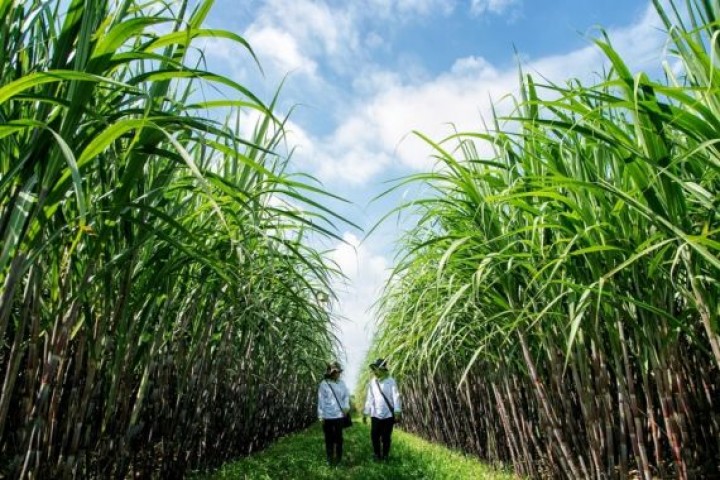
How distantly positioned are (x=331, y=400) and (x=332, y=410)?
13 cm

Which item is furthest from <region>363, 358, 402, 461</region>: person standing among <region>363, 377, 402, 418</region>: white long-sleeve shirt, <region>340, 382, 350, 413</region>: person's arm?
<region>340, 382, 350, 413</region>: person's arm

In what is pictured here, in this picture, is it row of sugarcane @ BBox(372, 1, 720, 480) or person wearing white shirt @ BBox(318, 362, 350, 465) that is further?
person wearing white shirt @ BBox(318, 362, 350, 465)

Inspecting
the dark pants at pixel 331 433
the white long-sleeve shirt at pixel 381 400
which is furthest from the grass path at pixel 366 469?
the white long-sleeve shirt at pixel 381 400

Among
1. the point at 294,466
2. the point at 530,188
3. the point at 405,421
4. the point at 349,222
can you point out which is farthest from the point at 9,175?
the point at 405,421

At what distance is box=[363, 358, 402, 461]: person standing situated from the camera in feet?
23.0

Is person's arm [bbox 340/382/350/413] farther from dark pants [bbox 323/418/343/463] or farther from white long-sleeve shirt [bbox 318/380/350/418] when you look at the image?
dark pants [bbox 323/418/343/463]

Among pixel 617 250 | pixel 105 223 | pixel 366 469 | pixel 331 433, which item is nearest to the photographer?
pixel 105 223

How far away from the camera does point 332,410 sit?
6895 millimetres

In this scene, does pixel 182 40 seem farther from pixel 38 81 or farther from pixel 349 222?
pixel 349 222

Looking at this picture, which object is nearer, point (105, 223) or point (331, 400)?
point (105, 223)

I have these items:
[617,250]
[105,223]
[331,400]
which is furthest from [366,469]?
[105,223]

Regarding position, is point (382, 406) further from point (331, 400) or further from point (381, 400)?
point (331, 400)

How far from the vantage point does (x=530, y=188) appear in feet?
8.35

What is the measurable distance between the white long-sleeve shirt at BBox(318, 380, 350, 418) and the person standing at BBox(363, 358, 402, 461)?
0.98 ft
